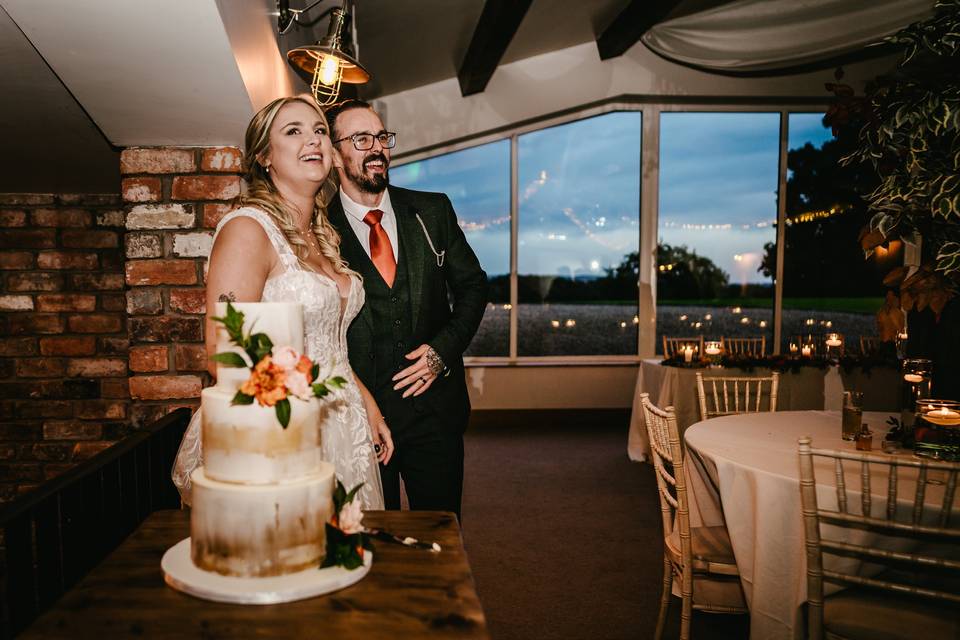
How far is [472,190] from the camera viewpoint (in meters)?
6.29

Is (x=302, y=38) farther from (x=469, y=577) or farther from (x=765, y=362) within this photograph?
(x=765, y=362)

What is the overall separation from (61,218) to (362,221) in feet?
4.82

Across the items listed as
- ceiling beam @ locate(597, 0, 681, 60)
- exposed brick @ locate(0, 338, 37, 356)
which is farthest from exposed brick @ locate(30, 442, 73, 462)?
ceiling beam @ locate(597, 0, 681, 60)

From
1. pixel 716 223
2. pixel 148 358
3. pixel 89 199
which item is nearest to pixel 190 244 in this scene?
pixel 148 358

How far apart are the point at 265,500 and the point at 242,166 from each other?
56.0 inches

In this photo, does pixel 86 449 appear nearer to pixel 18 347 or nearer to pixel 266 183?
pixel 18 347

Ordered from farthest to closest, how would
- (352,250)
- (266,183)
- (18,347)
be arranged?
(18,347)
(352,250)
(266,183)

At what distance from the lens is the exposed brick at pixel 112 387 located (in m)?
2.55

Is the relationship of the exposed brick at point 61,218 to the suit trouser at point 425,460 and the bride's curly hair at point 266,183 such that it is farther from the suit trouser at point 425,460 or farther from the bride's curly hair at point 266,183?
the suit trouser at point 425,460

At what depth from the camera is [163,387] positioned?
2031mm

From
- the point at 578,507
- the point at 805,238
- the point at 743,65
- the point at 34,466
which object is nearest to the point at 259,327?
the point at 34,466

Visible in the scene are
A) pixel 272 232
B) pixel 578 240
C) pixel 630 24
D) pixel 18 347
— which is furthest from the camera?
pixel 578 240

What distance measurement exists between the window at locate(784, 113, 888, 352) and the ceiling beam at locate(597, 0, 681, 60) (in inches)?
80.3

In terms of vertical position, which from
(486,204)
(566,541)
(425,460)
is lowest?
(566,541)
